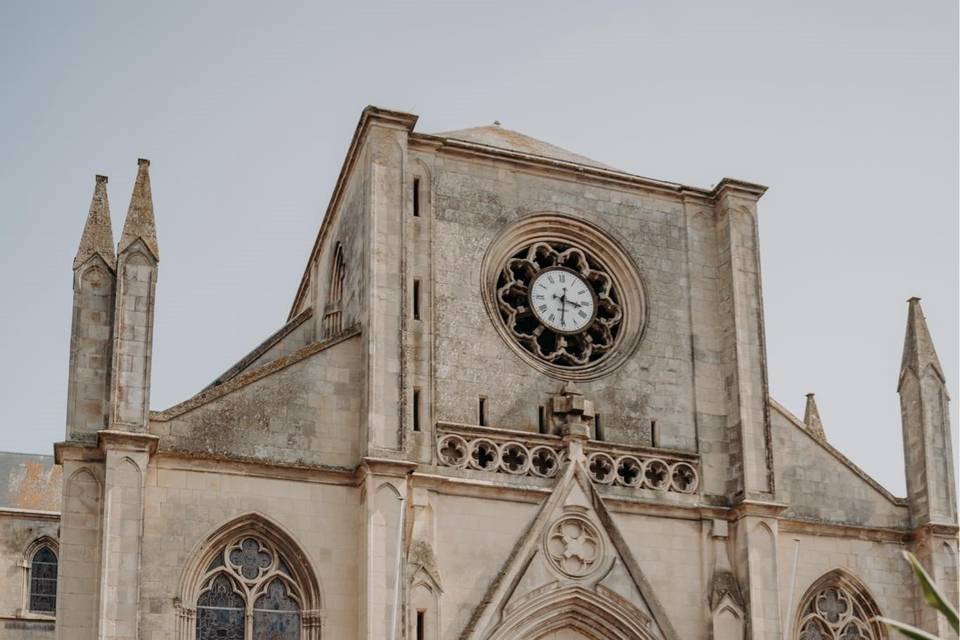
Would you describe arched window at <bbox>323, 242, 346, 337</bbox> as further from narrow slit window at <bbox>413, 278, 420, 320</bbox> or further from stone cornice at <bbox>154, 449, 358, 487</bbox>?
stone cornice at <bbox>154, 449, 358, 487</bbox>

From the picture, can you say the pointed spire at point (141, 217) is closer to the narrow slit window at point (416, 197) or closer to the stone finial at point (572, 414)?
the narrow slit window at point (416, 197)

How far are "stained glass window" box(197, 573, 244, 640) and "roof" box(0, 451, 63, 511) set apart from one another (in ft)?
70.6

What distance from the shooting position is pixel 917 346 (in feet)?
87.1

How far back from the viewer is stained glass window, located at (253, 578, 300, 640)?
21.4m

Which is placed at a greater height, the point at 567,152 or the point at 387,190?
the point at 567,152

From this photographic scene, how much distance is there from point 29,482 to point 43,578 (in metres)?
3.38

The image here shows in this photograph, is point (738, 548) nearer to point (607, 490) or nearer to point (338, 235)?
point (607, 490)

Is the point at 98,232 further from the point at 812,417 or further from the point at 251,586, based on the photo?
the point at 812,417

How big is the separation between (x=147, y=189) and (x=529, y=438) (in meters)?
7.39

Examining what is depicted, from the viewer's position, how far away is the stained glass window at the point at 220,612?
69.3 ft

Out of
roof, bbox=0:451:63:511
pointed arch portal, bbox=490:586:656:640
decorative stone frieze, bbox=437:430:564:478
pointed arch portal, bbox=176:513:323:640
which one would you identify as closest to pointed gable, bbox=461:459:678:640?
pointed arch portal, bbox=490:586:656:640

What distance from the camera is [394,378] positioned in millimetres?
22719

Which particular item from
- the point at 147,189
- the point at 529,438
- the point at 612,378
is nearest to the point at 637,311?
the point at 612,378

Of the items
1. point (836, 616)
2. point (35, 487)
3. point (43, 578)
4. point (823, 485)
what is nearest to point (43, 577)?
point (43, 578)
